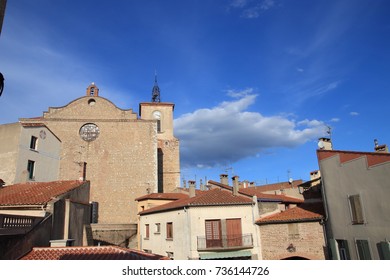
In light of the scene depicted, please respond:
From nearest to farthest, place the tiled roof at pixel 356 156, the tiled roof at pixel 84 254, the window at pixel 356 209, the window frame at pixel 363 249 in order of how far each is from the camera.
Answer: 1. the tiled roof at pixel 84 254
2. the tiled roof at pixel 356 156
3. the window frame at pixel 363 249
4. the window at pixel 356 209

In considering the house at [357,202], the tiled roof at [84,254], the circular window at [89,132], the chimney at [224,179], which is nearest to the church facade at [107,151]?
the circular window at [89,132]

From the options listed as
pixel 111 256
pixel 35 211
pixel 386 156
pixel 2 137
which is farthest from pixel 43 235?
pixel 386 156

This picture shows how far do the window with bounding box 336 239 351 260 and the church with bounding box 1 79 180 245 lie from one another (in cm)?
2136

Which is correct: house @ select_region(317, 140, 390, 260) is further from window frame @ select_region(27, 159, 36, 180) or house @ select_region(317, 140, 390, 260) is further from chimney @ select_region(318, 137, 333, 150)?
window frame @ select_region(27, 159, 36, 180)

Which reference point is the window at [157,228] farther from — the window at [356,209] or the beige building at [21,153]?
the window at [356,209]

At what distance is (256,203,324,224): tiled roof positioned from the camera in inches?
705

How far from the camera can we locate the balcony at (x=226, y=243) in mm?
Result: 19672

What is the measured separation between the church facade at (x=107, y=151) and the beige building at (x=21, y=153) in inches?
277

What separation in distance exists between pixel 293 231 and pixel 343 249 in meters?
3.70

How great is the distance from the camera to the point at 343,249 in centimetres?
1516

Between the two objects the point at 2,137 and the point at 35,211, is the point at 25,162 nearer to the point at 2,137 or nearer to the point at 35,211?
the point at 2,137

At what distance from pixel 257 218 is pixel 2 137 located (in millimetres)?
19891

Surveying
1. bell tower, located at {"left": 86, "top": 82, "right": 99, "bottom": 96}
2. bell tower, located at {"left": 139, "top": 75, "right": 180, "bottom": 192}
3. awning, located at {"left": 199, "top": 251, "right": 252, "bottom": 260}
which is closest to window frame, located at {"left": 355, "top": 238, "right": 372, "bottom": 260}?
awning, located at {"left": 199, "top": 251, "right": 252, "bottom": 260}

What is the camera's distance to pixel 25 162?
22578 millimetres
